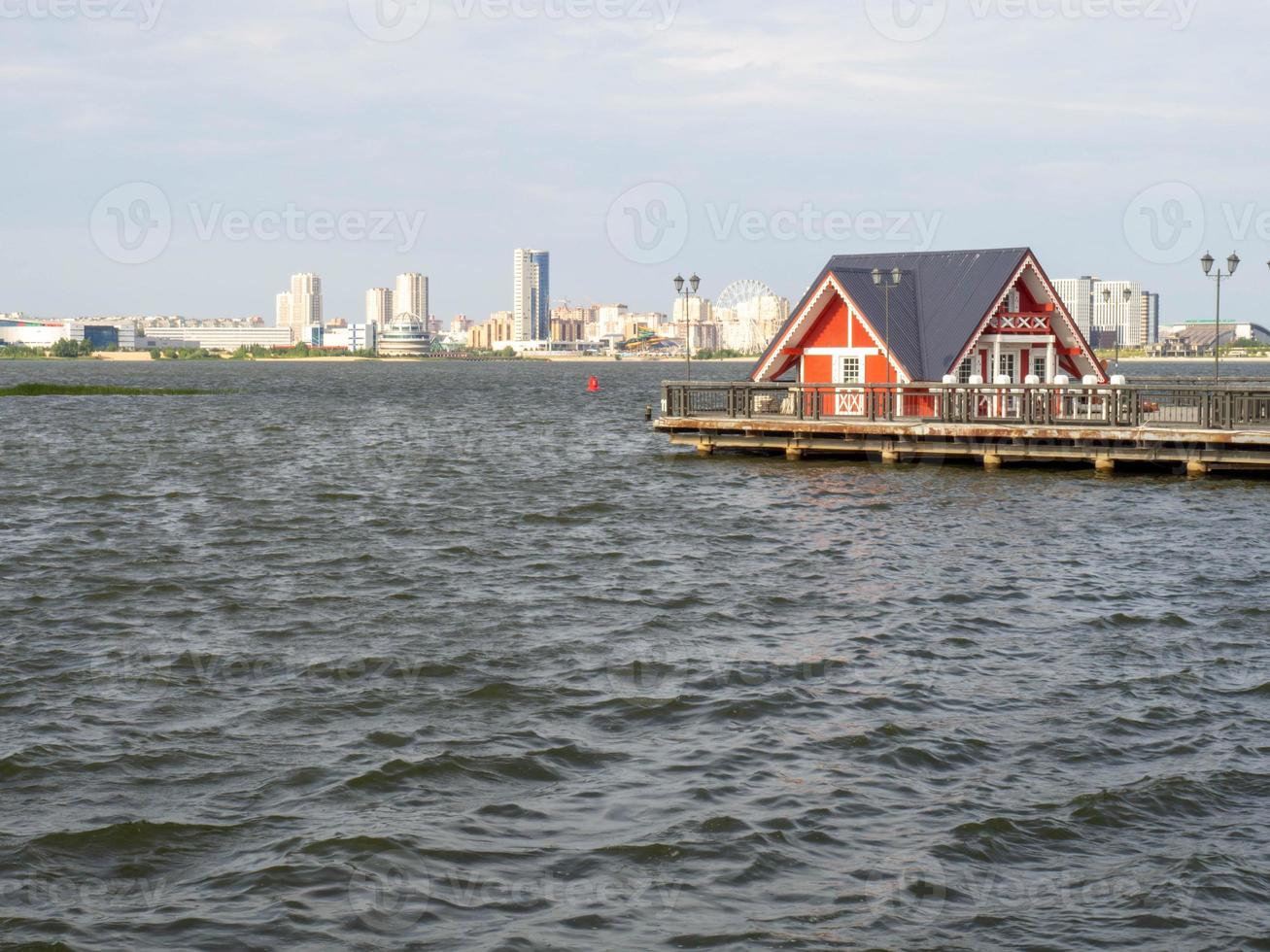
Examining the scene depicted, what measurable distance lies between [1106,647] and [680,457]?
29610 millimetres

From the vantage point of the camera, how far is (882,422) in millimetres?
40344

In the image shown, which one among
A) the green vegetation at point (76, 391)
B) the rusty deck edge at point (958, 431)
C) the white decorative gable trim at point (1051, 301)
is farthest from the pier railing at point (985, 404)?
the green vegetation at point (76, 391)

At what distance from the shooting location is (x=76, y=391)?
10844cm

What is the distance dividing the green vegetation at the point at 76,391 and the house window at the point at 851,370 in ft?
250

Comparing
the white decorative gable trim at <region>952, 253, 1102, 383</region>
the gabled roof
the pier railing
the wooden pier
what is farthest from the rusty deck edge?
the white decorative gable trim at <region>952, 253, 1102, 383</region>

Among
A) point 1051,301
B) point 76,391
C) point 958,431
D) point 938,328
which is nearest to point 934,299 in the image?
point 938,328

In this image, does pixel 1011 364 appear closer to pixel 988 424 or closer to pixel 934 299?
pixel 934 299

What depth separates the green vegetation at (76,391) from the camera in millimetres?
106312

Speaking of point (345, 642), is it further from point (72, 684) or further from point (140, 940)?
point (140, 940)

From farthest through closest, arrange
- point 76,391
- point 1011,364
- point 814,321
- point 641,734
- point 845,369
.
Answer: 1. point 76,391
2. point 1011,364
3. point 814,321
4. point 845,369
5. point 641,734

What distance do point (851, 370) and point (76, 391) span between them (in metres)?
78.9

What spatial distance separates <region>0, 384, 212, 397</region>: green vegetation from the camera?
4186 inches

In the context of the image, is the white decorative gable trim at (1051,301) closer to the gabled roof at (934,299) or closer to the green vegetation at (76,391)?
the gabled roof at (934,299)

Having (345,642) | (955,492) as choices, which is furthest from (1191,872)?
(955,492)
